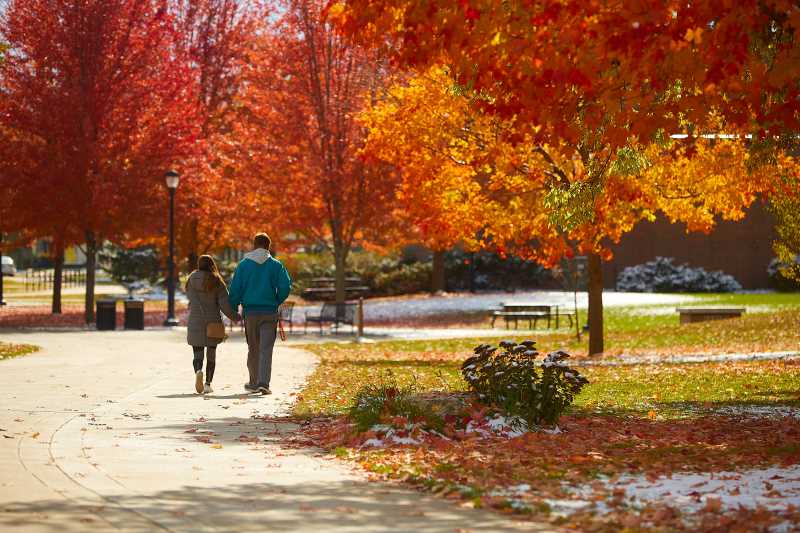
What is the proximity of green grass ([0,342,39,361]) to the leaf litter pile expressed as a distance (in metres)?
7.89

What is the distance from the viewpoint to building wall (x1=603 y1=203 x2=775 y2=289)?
1940 inches

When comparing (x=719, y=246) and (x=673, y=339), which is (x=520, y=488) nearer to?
(x=673, y=339)

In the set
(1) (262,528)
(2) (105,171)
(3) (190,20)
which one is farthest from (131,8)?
(1) (262,528)

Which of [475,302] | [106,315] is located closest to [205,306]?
[106,315]

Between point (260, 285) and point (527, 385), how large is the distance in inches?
182

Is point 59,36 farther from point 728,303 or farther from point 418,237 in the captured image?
point 728,303

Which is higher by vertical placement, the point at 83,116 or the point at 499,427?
the point at 83,116

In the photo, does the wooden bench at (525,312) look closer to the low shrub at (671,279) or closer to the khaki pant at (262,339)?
the low shrub at (671,279)

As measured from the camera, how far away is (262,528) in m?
7.51

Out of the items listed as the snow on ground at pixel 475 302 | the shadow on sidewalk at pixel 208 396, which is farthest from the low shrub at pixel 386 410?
the snow on ground at pixel 475 302

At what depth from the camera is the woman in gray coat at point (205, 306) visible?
52.6ft

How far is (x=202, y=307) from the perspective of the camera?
1630 centimetres

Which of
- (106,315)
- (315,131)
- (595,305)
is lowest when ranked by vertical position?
(106,315)

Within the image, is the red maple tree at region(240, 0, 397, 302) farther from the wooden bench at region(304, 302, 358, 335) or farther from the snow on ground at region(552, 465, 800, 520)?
the snow on ground at region(552, 465, 800, 520)
